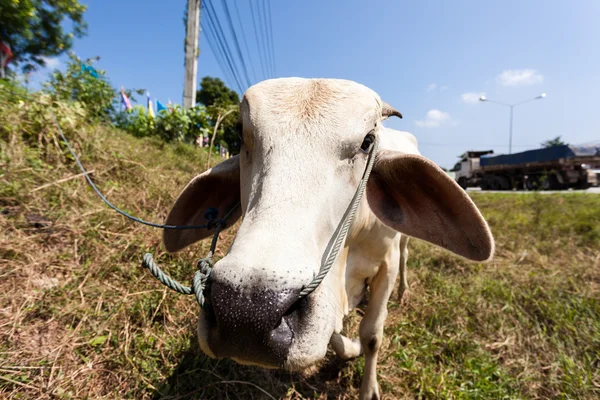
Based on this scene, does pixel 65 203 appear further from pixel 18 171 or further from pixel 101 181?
pixel 101 181

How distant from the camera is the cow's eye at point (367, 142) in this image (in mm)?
1436

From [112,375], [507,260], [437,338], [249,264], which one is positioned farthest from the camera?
[507,260]

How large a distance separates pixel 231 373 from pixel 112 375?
0.66 metres

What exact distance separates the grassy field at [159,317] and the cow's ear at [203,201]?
53 cm

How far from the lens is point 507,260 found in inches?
152

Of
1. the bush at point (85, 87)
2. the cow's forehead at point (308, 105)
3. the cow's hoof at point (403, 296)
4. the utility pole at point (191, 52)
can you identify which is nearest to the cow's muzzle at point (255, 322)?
the cow's forehead at point (308, 105)

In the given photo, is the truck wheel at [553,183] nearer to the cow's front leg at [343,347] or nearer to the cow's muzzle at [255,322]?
the cow's front leg at [343,347]

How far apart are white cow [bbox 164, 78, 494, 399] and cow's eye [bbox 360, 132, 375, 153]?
1cm

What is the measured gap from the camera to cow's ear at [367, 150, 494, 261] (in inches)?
59.5

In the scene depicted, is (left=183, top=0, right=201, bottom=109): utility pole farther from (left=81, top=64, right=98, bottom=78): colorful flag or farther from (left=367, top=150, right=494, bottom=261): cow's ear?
(left=367, top=150, right=494, bottom=261): cow's ear

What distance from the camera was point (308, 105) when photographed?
1373mm

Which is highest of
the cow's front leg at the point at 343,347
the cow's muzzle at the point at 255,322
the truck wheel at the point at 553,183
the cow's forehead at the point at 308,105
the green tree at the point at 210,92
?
the green tree at the point at 210,92

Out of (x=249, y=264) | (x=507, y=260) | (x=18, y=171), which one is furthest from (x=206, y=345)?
(x=507, y=260)

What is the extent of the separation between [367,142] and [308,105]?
0.32 m
